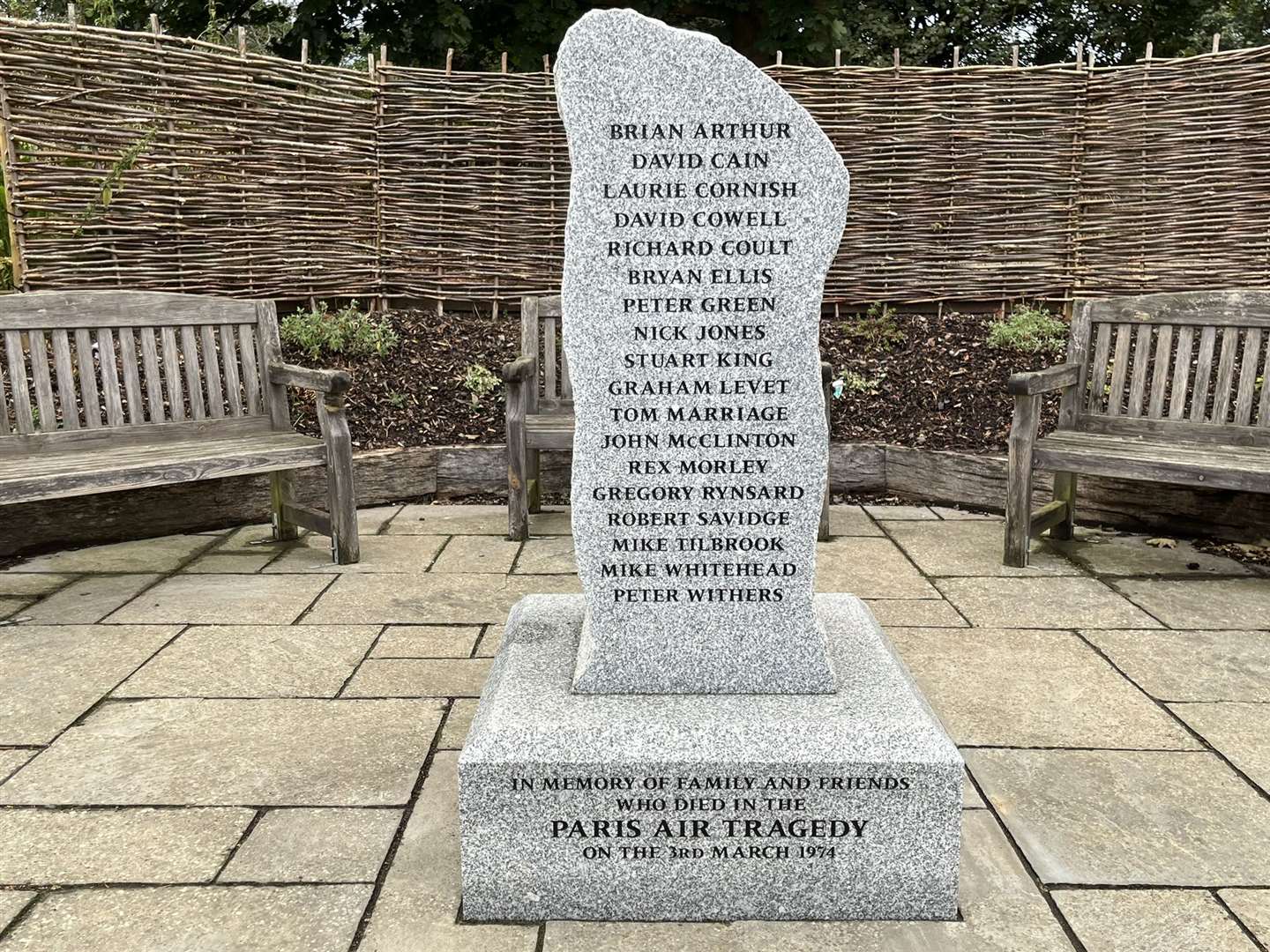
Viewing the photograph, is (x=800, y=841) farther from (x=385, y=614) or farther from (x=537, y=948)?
(x=385, y=614)

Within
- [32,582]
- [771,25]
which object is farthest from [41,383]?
[771,25]

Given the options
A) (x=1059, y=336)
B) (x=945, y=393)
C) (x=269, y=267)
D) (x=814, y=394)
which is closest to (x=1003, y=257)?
(x=1059, y=336)

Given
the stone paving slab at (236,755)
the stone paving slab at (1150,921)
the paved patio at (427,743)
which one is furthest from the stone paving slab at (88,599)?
the stone paving slab at (1150,921)

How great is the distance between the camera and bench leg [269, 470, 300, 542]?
494 cm

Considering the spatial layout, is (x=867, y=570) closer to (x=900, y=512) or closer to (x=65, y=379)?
(x=900, y=512)

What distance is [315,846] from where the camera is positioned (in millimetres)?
2395

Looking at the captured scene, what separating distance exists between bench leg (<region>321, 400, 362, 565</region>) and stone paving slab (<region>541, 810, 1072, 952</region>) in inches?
109

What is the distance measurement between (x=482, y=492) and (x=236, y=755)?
3.07 m

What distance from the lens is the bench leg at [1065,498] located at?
4.89 metres

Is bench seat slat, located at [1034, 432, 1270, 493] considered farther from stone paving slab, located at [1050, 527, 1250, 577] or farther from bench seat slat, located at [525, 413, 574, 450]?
bench seat slat, located at [525, 413, 574, 450]

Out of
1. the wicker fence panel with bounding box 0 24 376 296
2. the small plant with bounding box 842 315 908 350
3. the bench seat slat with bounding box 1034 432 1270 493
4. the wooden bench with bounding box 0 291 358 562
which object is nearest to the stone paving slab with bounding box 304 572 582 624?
the wooden bench with bounding box 0 291 358 562

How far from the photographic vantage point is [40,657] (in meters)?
3.52

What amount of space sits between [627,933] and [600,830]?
0.69ft

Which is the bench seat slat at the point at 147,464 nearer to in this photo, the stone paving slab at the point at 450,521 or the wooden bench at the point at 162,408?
the wooden bench at the point at 162,408
